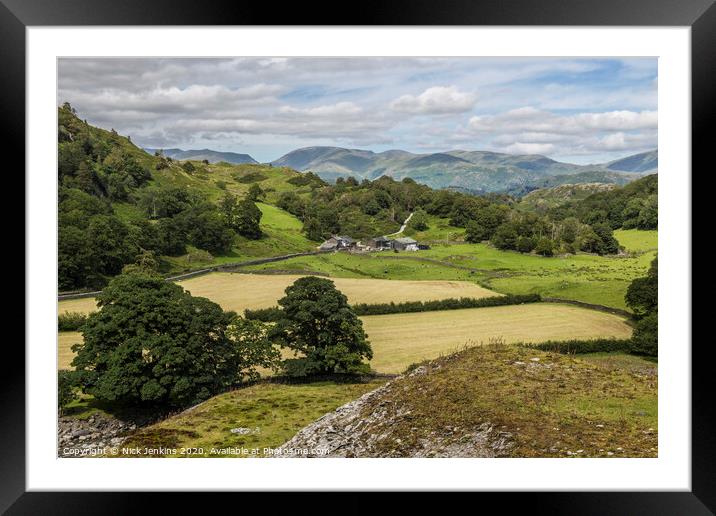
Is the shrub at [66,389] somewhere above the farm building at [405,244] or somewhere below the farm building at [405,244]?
below

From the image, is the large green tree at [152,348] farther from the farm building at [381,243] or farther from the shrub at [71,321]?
the farm building at [381,243]

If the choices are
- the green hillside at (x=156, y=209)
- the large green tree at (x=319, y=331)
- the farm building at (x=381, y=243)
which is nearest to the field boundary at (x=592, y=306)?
the farm building at (x=381, y=243)

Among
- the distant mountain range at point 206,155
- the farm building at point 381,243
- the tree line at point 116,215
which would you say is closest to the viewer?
the tree line at point 116,215

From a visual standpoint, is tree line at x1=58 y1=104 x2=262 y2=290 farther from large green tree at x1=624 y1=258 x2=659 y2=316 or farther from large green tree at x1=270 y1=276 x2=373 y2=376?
large green tree at x1=624 y1=258 x2=659 y2=316

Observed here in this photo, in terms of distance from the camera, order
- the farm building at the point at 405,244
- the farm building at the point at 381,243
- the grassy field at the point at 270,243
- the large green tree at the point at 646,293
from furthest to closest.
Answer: the farm building at the point at 405,244, the farm building at the point at 381,243, the grassy field at the point at 270,243, the large green tree at the point at 646,293

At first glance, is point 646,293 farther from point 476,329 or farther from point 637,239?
point 476,329

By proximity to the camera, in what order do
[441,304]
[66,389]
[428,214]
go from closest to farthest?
1. [66,389]
2. [441,304]
3. [428,214]

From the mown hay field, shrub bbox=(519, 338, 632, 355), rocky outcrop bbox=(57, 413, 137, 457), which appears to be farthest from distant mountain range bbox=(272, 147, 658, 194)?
rocky outcrop bbox=(57, 413, 137, 457)
